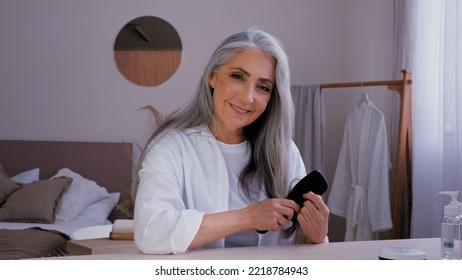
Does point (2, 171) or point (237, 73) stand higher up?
point (237, 73)

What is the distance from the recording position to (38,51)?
4184 millimetres

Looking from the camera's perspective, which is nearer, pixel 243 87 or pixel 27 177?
pixel 243 87

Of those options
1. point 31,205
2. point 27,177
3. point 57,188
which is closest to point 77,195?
point 57,188

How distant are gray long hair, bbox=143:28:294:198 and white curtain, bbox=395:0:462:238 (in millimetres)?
1351

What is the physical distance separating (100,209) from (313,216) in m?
2.62

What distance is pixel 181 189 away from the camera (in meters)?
1.44

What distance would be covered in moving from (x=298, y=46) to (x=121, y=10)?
1.28 m

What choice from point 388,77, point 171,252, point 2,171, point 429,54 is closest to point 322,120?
point 388,77

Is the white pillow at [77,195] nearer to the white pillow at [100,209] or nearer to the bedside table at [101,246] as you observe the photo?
the white pillow at [100,209]

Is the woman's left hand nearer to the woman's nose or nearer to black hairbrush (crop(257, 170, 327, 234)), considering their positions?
black hairbrush (crop(257, 170, 327, 234))

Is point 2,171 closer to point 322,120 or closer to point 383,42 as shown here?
point 322,120

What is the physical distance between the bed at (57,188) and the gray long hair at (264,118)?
1.54 m

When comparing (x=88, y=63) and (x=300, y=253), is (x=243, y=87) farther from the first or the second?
(x=88, y=63)
